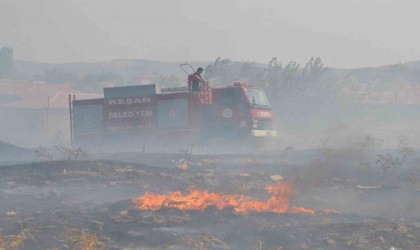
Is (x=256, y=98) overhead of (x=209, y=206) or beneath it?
overhead

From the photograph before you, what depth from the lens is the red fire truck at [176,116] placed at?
21188 mm

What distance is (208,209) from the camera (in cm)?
1012

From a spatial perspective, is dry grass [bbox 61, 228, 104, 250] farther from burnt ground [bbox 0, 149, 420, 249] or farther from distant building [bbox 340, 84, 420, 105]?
distant building [bbox 340, 84, 420, 105]

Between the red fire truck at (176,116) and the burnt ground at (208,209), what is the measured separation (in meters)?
3.48

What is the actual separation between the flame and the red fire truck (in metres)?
9.76

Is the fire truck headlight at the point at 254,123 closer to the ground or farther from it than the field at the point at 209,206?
farther from it

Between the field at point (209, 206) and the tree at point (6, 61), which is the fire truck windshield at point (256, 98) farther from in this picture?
the tree at point (6, 61)

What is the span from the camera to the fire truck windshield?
21.3m

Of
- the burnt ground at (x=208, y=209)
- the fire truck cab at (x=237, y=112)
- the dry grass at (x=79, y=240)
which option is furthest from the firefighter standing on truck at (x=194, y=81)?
the dry grass at (x=79, y=240)

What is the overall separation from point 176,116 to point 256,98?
3.51 meters

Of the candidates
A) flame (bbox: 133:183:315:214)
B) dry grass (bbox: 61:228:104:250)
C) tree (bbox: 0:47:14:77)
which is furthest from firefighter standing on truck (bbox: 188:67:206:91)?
tree (bbox: 0:47:14:77)

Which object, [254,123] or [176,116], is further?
[176,116]

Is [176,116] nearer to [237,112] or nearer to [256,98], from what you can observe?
[237,112]

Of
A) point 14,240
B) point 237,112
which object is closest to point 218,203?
point 14,240
